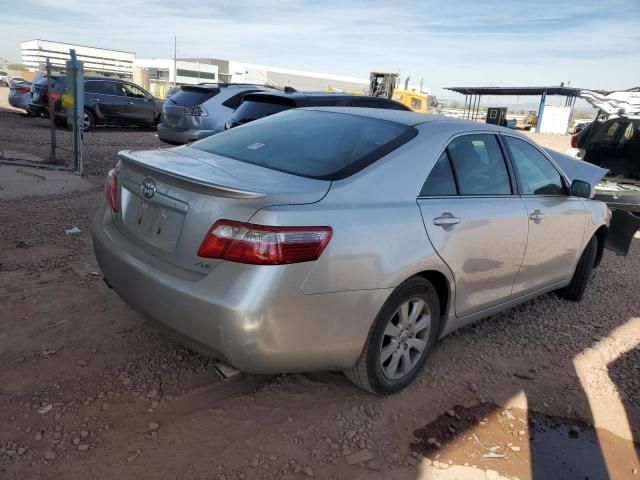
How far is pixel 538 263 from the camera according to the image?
152 inches

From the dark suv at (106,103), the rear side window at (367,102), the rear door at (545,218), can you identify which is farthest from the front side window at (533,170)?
the dark suv at (106,103)

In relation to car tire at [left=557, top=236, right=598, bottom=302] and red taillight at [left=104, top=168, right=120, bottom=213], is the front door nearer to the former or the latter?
red taillight at [left=104, top=168, right=120, bottom=213]

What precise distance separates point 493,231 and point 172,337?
6.64 feet

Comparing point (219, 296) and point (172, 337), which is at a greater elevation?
point (219, 296)

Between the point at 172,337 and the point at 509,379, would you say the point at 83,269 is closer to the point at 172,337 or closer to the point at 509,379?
the point at 172,337

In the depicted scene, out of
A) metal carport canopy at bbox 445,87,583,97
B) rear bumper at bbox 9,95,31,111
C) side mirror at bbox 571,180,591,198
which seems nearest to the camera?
side mirror at bbox 571,180,591,198

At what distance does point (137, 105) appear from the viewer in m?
16.1

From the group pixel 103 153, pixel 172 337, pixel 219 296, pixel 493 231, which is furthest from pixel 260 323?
pixel 103 153

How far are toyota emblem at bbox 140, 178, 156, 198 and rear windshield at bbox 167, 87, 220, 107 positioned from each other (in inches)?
305

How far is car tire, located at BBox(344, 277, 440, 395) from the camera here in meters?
2.72

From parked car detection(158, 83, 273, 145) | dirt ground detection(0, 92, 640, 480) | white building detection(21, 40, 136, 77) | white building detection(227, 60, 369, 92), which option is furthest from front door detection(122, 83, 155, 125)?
white building detection(21, 40, 136, 77)

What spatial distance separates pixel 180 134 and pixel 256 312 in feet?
27.6

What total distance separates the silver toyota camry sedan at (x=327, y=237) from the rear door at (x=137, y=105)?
1378 centimetres

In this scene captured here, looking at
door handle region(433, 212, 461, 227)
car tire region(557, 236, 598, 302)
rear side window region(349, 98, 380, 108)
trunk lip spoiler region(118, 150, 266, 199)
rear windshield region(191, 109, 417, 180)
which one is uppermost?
rear side window region(349, 98, 380, 108)
